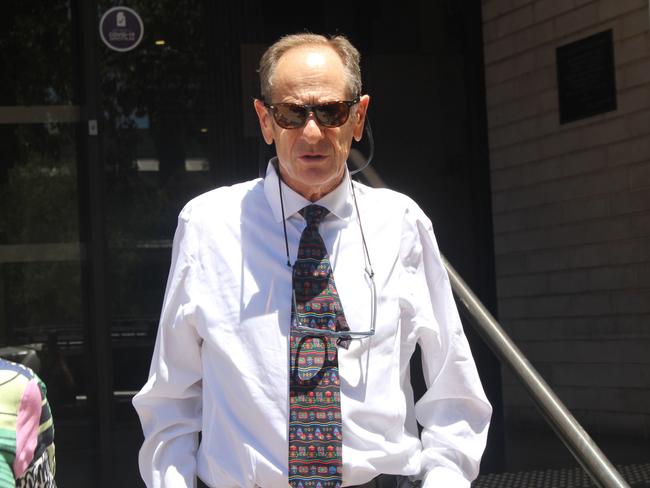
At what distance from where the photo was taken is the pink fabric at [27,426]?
1.79 m

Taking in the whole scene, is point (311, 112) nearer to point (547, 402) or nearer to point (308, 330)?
point (308, 330)

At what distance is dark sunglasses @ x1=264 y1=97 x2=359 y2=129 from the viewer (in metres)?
2.45

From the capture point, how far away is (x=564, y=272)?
7.35 meters

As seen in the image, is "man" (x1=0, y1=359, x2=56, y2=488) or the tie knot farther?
Result: the tie knot

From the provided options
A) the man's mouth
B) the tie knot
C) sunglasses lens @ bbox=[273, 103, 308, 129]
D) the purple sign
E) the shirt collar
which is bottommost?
the tie knot

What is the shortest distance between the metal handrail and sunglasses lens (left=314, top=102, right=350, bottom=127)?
1.28 meters

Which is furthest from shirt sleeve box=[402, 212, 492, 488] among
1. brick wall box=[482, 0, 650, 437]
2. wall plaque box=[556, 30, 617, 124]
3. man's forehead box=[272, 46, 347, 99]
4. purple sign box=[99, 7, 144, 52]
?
wall plaque box=[556, 30, 617, 124]

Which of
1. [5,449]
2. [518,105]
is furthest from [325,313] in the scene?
[518,105]

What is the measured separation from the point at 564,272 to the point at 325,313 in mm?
5212

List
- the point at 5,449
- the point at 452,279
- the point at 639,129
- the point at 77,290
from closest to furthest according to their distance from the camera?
the point at 5,449 → the point at 452,279 → the point at 77,290 → the point at 639,129

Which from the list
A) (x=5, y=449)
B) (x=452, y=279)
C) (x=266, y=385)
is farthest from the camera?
(x=452, y=279)

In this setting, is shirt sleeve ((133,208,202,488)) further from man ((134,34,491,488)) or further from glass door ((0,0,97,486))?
glass door ((0,0,97,486))

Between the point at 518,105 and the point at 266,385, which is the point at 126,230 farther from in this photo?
the point at 266,385

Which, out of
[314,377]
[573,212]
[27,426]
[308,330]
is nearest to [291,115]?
[308,330]
